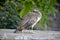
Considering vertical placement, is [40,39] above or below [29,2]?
below

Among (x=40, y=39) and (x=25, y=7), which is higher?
(x=25, y=7)

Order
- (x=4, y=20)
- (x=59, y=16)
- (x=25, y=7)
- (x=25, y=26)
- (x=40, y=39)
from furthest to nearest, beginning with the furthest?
(x=59, y=16) < (x=4, y=20) < (x=25, y=26) < (x=40, y=39) < (x=25, y=7)

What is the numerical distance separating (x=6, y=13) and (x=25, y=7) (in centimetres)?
466

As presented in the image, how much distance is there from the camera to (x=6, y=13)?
7.61 metres

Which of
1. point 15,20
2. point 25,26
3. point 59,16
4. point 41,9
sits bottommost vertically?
point 59,16

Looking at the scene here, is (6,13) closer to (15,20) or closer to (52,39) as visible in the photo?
(15,20)

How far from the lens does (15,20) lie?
7.63 meters

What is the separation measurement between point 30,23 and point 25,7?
5.95ft

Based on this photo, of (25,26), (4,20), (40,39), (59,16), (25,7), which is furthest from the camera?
(59,16)

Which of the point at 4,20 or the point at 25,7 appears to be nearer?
the point at 25,7

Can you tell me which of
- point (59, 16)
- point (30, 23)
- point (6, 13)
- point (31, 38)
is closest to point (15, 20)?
point (6, 13)

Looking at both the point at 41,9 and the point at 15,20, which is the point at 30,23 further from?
the point at 15,20

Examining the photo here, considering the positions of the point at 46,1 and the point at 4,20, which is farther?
the point at 4,20

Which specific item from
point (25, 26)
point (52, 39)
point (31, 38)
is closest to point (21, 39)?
point (31, 38)
